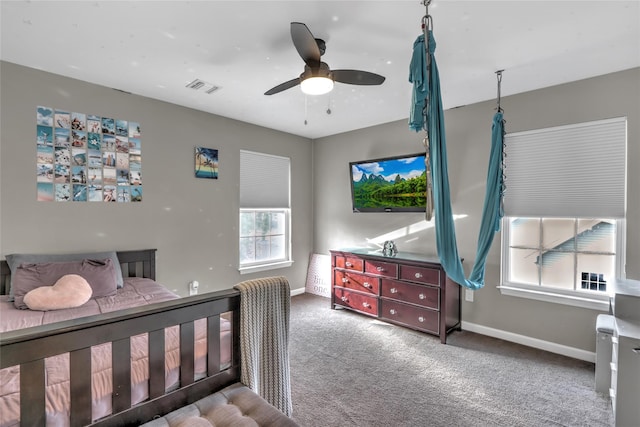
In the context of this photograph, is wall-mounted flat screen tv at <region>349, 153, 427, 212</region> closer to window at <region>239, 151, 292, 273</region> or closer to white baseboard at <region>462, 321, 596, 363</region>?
window at <region>239, 151, 292, 273</region>

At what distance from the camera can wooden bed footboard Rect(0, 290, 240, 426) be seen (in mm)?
1105

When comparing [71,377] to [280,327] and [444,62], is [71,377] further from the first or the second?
[444,62]

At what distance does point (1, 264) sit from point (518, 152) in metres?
4.67

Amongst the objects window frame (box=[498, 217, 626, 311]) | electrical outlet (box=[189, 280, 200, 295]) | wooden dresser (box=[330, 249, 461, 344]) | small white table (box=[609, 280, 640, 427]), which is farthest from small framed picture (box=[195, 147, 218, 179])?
small white table (box=[609, 280, 640, 427])

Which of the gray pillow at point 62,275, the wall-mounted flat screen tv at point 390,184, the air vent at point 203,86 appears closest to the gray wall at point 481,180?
the wall-mounted flat screen tv at point 390,184

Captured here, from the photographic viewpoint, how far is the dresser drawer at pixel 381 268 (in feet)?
11.4

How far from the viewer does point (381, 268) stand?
359cm

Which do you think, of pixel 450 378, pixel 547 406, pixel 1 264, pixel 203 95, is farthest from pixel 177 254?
pixel 547 406

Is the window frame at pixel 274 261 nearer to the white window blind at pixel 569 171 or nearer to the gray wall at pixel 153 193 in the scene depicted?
the gray wall at pixel 153 193

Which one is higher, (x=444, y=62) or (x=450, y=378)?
(x=444, y=62)

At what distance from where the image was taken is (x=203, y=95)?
10.4ft

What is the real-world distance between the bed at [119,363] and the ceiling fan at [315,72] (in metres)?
1.40

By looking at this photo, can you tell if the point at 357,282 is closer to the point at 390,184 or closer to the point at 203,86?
the point at 390,184

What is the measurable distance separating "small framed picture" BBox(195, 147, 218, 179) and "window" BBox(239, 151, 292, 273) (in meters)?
0.39
